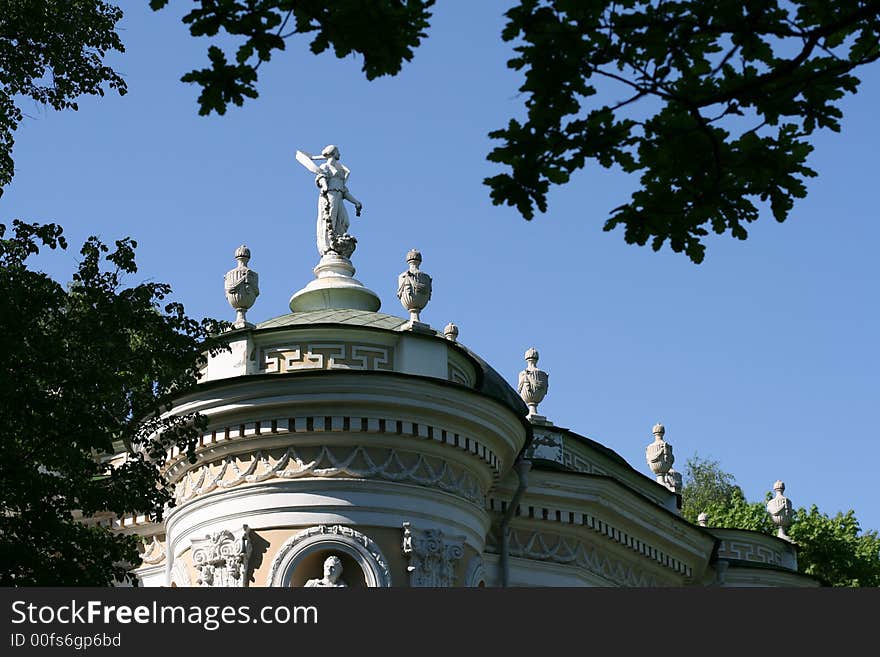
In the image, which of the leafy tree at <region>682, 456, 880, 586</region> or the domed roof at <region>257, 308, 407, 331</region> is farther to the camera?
the leafy tree at <region>682, 456, 880, 586</region>

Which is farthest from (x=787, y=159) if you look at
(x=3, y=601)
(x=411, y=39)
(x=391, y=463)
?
(x=391, y=463)

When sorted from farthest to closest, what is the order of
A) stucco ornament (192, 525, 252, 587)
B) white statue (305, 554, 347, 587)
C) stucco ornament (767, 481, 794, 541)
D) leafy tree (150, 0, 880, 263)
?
stucco ornament (767, 481, 794, 541), stucco ornament (192, 525, 252, 587), white statue (305, 554, 347, 587), leafy tree (150, 0, 880, 263)

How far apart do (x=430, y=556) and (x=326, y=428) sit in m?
2.18

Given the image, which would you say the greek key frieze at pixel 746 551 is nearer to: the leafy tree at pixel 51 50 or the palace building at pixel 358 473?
the palace building at pixel 358 473

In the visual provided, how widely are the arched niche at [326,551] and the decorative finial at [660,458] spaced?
36.3ft

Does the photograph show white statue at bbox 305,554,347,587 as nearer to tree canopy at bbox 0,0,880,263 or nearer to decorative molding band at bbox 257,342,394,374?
decorative molding band at bbox 257,342,394,374

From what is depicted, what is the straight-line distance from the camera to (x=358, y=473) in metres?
19.3

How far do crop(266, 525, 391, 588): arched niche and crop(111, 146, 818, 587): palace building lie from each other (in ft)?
0.06

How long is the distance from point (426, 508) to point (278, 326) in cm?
336

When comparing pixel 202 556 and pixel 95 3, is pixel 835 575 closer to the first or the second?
pixel 202 556

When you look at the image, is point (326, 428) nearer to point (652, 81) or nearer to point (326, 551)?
point (326, 551)

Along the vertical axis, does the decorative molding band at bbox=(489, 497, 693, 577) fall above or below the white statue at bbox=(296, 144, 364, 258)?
below

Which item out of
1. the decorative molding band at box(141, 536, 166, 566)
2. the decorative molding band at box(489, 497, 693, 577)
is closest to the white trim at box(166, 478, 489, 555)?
the decorative molding band at box(141, 536, 166, 566)

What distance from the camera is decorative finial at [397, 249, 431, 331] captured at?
69.4 ft
